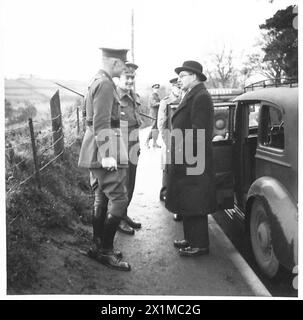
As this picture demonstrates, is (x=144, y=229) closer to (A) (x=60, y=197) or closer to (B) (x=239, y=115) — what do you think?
(A) (x=60, y=197)

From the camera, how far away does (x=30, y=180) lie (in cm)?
479

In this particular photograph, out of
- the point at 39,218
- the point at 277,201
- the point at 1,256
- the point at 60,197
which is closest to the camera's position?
the point at 1,256

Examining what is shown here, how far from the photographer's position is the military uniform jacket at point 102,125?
11.5 ft

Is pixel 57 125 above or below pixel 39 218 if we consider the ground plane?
above

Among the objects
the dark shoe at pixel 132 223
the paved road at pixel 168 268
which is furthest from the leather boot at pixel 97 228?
the dark shoe at pixel 132 223

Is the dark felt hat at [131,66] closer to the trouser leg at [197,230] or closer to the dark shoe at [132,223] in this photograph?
the dark shoe at [132,223]

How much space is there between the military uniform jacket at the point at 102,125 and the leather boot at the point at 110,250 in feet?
1.80

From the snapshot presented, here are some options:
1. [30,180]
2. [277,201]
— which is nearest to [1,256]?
[30,180]

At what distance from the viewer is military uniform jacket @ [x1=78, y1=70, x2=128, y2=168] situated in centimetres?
352

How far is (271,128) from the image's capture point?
4.35 metres

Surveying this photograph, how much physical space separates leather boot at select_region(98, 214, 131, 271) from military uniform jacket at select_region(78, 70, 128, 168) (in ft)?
1.80

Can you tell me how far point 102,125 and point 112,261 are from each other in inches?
52.1

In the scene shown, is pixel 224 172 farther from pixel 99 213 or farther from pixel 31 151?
pixel 31 151
